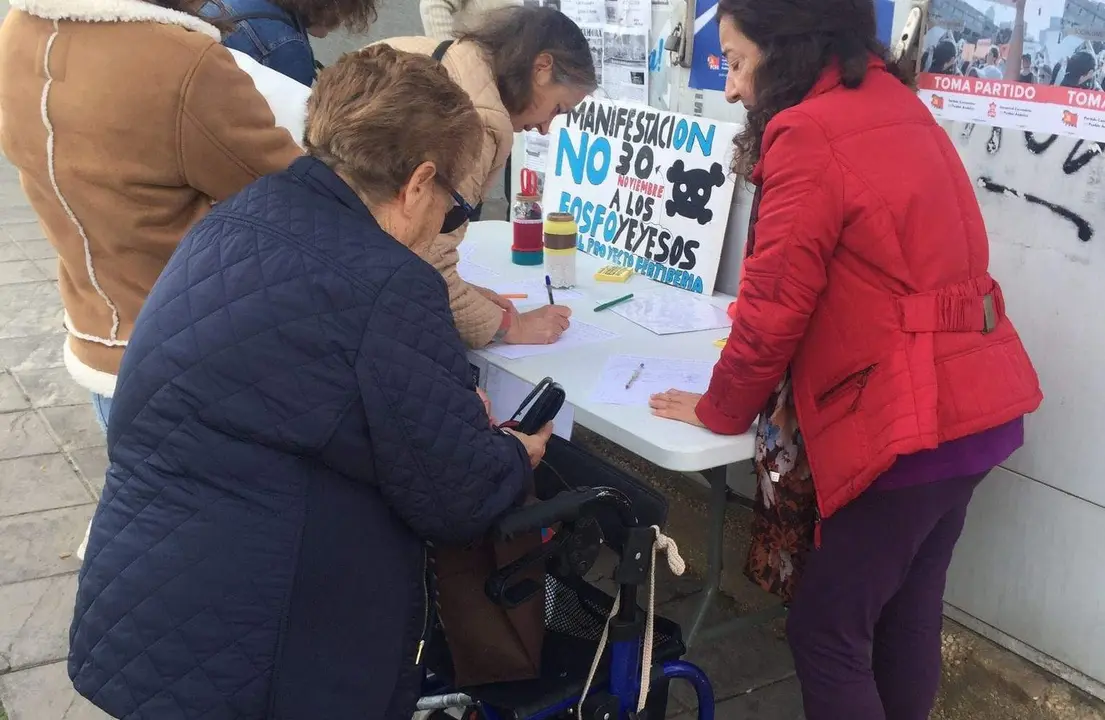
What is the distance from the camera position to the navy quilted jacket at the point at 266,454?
52.5 inches

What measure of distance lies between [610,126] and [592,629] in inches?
73.5

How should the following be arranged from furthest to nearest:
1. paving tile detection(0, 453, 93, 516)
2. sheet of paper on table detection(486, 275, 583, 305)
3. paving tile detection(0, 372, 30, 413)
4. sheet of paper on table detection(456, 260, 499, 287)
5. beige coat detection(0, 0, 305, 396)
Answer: paving tile detection(0, 372, 30, 413), paving tile detection(0, 453, 93, 516), sheet of paper on table detection(456, 260, 499, 287), sheet of paper on table detection(486, 275, 583, 305), beige coat detection(0, 0, 305, 396)

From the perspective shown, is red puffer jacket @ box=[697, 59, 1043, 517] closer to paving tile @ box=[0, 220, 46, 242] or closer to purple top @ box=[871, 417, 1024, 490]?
purple top @ box=[871, 417, 1024, 490]

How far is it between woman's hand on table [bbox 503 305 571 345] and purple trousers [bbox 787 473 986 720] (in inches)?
34.9

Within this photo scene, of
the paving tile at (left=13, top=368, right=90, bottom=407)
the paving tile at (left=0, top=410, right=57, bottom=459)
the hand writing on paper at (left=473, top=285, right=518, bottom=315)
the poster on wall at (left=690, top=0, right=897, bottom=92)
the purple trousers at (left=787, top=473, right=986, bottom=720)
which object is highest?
the poster on wall at (left=690, top=0, right=897, bottom=92)

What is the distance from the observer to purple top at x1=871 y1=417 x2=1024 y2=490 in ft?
5.89

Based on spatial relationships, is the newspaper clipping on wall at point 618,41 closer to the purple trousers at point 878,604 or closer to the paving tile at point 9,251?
the purple trousers at point 878,604

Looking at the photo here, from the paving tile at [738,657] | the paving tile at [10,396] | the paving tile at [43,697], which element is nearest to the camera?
the paving tile at [43,697]

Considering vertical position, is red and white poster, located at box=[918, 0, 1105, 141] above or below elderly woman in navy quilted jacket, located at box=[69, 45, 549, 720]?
above

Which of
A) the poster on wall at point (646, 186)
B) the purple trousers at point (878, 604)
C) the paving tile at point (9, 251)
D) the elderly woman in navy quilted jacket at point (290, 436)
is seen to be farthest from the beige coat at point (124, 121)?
A: the paving tile at point (9, 251)

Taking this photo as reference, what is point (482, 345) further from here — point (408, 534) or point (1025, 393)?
point (1025, 393)

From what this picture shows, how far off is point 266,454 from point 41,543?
99.2 inches

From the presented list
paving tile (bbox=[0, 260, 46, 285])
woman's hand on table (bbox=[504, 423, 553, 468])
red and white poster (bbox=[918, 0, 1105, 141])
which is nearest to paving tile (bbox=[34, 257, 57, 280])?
paving tile (bbox=[0, 260, 46, 285])

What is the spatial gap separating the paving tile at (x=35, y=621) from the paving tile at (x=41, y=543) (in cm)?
6
